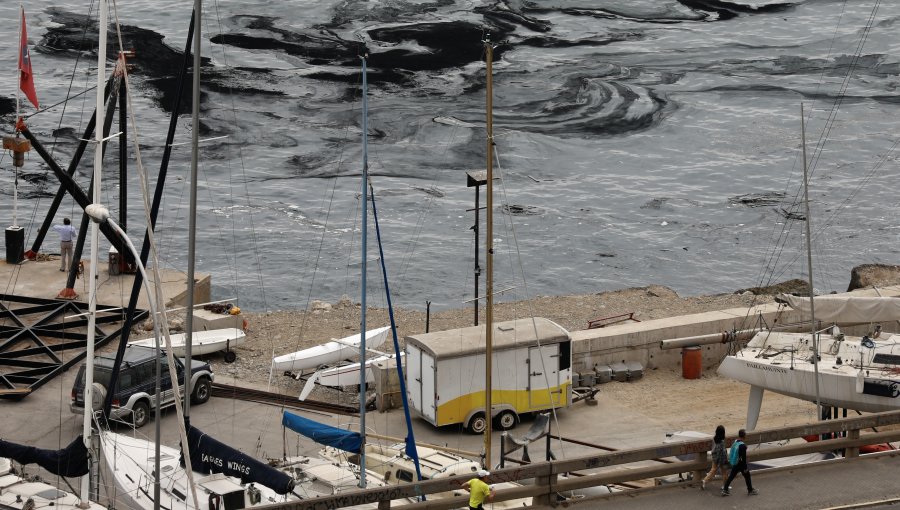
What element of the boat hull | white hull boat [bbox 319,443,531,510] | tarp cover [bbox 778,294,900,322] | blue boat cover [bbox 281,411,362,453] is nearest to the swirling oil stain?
tarp cover [bbox 778,294,900,322]

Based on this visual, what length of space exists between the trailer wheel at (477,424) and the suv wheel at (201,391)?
5.84 meters

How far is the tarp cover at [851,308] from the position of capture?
32.5m

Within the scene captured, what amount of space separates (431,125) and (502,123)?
148 inches

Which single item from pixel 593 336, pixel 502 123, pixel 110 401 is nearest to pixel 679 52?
pixel 502 123

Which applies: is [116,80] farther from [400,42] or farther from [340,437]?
[400,42]

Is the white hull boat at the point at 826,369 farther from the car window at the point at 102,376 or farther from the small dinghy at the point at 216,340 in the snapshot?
the car window at the point at 102,376

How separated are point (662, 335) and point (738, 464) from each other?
54.1 ft

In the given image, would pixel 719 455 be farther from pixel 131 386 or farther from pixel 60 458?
pixel 131 386

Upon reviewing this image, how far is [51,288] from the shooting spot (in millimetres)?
36125

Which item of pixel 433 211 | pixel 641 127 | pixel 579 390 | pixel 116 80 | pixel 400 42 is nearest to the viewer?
pixel 579 390

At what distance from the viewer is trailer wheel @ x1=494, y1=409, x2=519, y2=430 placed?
1190 inches

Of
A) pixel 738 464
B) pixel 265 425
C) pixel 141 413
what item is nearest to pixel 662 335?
pixel 265 425

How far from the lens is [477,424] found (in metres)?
30.2

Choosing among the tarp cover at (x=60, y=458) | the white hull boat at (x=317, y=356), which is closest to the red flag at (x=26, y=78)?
the white hull boat at (x=317, y=356)
